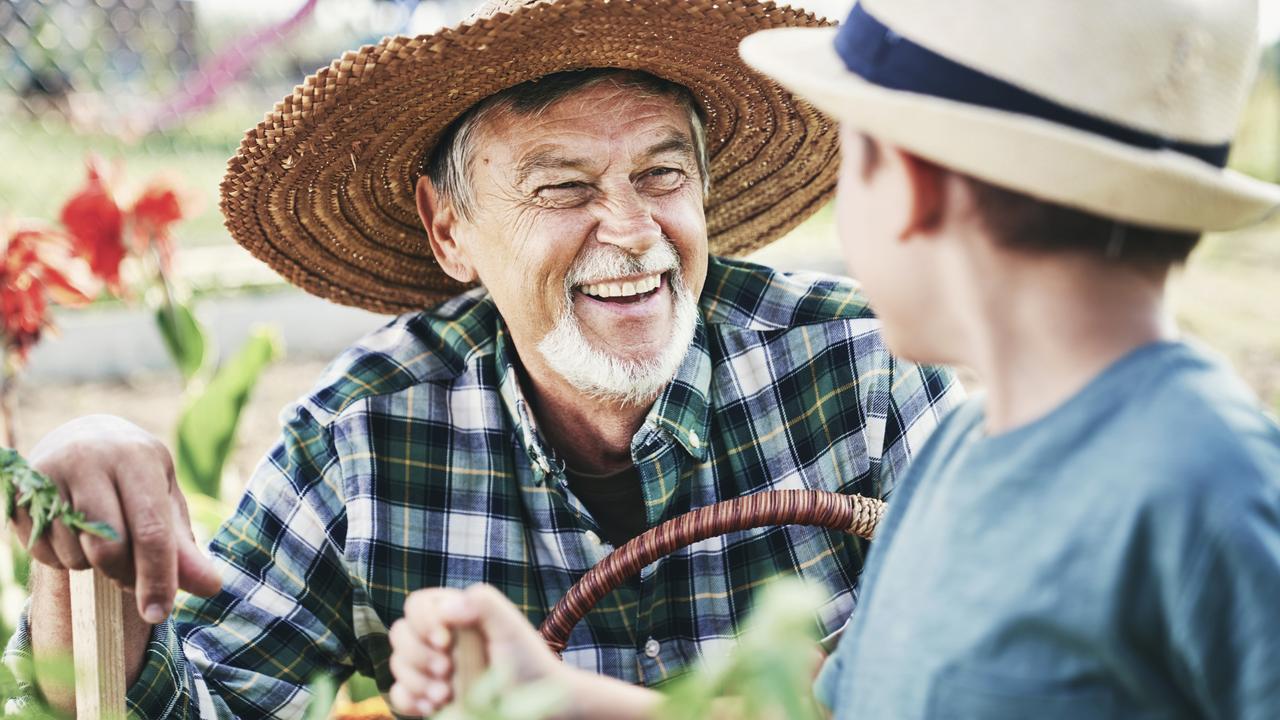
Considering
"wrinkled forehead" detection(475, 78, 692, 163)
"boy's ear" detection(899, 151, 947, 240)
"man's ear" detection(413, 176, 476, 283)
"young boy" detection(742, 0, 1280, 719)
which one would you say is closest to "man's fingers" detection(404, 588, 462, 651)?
"young boy" detection(742, 0, 1280, 719)

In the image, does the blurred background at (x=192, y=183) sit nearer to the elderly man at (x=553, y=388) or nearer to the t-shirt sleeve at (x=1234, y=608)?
the elderly man at (x=553, y=388)

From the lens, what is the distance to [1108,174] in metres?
0.78

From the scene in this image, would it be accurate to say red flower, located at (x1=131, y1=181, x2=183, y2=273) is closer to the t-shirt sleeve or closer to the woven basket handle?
the woven basket handle

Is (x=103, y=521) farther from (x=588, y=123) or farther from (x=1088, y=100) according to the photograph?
(x=1088, y=100)

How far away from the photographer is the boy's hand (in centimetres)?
85

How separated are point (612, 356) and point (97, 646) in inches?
32.9

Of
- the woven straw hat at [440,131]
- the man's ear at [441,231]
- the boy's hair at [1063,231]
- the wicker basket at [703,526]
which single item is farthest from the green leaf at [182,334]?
the boy's hair at [1063,231]

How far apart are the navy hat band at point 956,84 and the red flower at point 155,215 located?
2.06 meters

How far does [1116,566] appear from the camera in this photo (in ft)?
2.52

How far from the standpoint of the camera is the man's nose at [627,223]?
176 centimetres

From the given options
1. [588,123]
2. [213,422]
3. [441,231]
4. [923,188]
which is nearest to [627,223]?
[588,123]

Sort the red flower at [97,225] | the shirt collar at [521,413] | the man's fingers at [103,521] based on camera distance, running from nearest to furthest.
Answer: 1. the man's fingers at [103,521]
2. the shirt collar at [521,413]
3. the red flower at [97,225]

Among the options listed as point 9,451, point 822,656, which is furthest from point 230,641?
point 822,656

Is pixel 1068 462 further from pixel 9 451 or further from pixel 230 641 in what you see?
pixel 230 641
